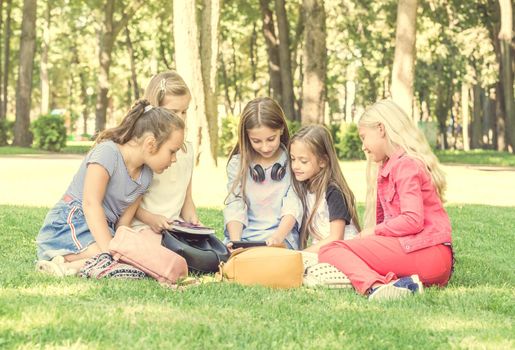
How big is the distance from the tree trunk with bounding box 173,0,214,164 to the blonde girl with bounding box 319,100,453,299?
1430 centimetres

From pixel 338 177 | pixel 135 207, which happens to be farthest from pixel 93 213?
pixel 338 177

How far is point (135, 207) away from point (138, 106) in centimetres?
75

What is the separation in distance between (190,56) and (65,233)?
14260mm

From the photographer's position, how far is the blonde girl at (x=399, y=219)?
6.53 meters

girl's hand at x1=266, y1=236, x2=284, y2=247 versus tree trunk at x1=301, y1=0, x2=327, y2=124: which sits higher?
tree trunk at x1=301, y1=0, x2=327, y2=124

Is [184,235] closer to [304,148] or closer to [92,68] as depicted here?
[304,148]

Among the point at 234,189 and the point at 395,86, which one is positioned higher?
the point at 395,86

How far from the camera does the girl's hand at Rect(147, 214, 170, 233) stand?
23.7 ft

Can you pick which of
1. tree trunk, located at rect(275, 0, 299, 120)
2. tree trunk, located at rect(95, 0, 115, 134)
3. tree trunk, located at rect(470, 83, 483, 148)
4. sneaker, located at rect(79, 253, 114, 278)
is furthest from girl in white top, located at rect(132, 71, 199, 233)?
tree trunk, located at rect(470, 83, 483, 148)

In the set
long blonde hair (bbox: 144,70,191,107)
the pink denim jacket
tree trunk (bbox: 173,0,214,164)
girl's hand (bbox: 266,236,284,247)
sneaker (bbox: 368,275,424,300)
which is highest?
tree trunk (bbox: 173,0,214,164)

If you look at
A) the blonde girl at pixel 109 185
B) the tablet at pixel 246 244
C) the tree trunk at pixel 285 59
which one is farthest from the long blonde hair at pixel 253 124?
the tree trunk at pixel 285 59

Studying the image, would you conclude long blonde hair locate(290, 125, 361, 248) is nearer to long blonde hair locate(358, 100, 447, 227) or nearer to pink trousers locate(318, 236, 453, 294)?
long blonde hair locate(358, 100, 447, 227)

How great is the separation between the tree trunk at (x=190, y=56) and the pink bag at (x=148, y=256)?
47.9 ft

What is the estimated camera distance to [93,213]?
6828 mm
